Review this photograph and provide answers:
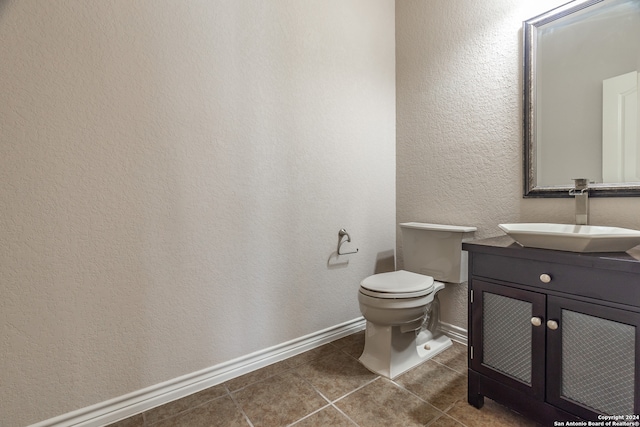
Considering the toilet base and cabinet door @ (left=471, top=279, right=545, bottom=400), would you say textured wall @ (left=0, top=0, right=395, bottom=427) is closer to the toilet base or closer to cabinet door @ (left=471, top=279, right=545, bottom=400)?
the toilet base

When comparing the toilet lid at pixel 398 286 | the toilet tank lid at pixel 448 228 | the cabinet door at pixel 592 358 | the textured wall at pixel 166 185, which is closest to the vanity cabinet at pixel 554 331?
the cabinet door at pixel 592 358

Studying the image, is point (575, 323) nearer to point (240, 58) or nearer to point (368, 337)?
point (368, 337)

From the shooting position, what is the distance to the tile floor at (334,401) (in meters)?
1.34

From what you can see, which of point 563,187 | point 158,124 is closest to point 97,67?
point 158,124

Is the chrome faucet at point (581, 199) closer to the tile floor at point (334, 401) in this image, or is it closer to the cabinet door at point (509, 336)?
the cabinet door at point (509, 336)

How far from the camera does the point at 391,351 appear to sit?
1.67 m

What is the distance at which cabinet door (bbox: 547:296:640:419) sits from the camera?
1.00 m

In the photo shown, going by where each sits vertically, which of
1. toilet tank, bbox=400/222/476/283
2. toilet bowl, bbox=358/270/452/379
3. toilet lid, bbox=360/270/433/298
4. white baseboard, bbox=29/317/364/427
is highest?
toilet tank, bbox=400/222/476/283

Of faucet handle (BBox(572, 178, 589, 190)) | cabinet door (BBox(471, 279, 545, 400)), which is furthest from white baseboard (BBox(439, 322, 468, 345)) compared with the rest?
faucet handle (BBox(572, 178, 589, 190))

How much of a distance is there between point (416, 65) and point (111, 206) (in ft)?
7.01

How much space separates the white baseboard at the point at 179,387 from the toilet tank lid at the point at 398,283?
56cm

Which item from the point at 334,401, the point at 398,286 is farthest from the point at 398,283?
the point at 334,401

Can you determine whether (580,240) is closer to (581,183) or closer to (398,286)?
(581,183)

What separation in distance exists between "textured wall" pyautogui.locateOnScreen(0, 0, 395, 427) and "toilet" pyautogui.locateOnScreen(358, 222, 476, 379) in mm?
407
